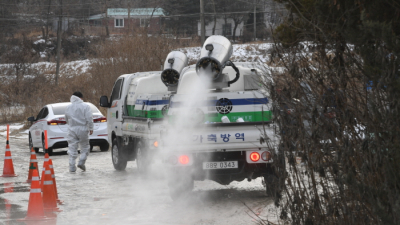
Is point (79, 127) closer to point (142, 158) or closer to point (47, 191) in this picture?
point (142, 158)

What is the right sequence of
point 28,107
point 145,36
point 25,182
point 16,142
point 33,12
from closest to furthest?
point 25,182
point 16,142
point 145,36
point 28,107
point 33,12

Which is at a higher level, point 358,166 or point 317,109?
point 317,109

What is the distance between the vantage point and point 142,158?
45.1ft

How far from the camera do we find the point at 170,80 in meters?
13.6

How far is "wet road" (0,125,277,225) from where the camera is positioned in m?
8.58

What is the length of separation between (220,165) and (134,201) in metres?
1.58

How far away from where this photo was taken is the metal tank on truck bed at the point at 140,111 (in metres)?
13.2

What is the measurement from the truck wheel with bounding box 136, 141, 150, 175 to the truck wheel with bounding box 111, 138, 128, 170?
37.8 inches

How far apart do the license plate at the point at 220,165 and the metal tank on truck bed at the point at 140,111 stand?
2.73m

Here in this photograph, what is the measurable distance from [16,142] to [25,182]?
1299 centimetres

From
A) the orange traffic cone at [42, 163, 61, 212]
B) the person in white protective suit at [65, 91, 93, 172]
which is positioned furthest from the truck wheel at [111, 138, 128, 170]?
the orange traffic cone at [42, 163, 61, 212]

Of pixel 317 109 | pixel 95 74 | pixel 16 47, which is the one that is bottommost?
pixel 317 109

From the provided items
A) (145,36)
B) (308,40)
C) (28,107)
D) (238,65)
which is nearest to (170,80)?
(238,65)

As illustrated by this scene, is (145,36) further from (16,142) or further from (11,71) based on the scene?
(11,71)
